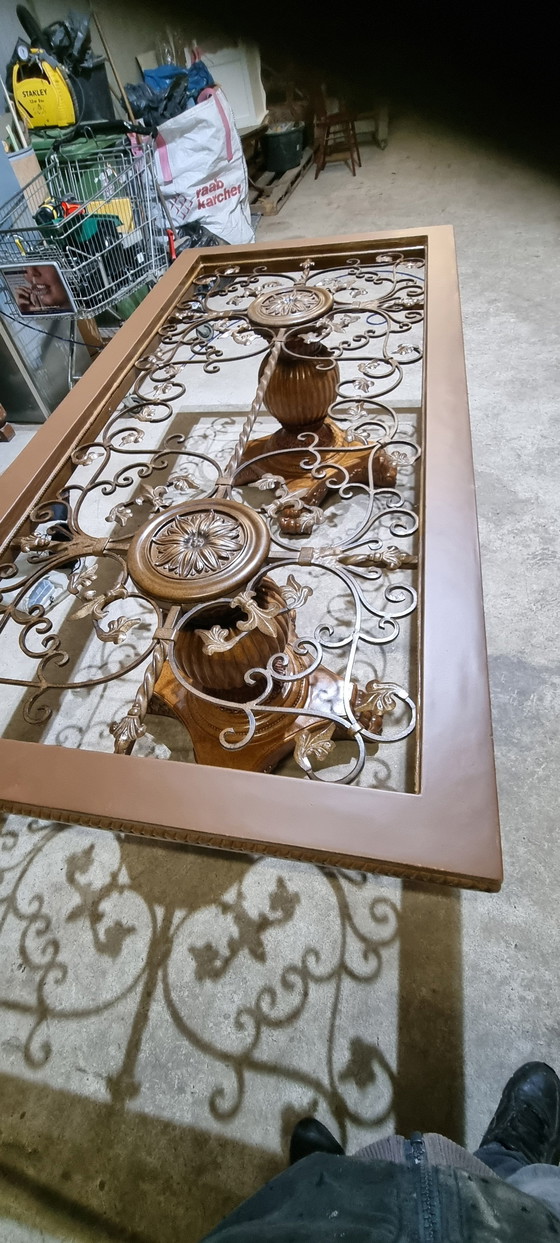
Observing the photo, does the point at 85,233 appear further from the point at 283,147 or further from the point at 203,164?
the point at 283,147

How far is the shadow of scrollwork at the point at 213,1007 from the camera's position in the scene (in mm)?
958

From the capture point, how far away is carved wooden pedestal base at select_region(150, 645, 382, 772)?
1215 millimetres

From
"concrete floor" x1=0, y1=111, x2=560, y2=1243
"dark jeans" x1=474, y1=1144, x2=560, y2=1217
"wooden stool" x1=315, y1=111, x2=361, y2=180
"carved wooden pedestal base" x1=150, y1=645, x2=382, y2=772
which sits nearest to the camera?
"dark jeans" x1=474, y1=1144, x2=560, y2=1217

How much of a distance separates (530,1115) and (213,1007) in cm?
52

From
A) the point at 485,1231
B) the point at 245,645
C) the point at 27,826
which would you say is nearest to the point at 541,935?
the point at 485,1231

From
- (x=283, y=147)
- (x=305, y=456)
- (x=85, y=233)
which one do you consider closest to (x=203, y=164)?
(x=85, y=233)

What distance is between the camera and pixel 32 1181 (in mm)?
954

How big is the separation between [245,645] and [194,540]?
10.9 inches

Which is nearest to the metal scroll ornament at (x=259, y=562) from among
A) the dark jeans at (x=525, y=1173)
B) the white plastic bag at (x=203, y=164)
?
the dark jeans at (x=525, y=1173)

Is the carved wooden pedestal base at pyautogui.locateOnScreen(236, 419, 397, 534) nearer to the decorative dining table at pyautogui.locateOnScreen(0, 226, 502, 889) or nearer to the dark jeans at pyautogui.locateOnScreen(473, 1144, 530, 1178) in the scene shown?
the decorative dining table at pyautogui.locateOnScreen(0, 226, 502, 889)

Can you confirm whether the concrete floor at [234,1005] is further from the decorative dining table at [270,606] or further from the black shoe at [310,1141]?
the decorative dining table at [270,606]

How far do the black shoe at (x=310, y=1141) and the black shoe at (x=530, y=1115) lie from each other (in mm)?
224

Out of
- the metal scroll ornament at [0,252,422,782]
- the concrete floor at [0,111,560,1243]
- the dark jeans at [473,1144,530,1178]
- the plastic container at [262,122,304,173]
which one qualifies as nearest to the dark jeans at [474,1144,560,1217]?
the dark jeans at [473,1144,530,1178]

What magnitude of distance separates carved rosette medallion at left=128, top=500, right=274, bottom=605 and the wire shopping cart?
147 cm
